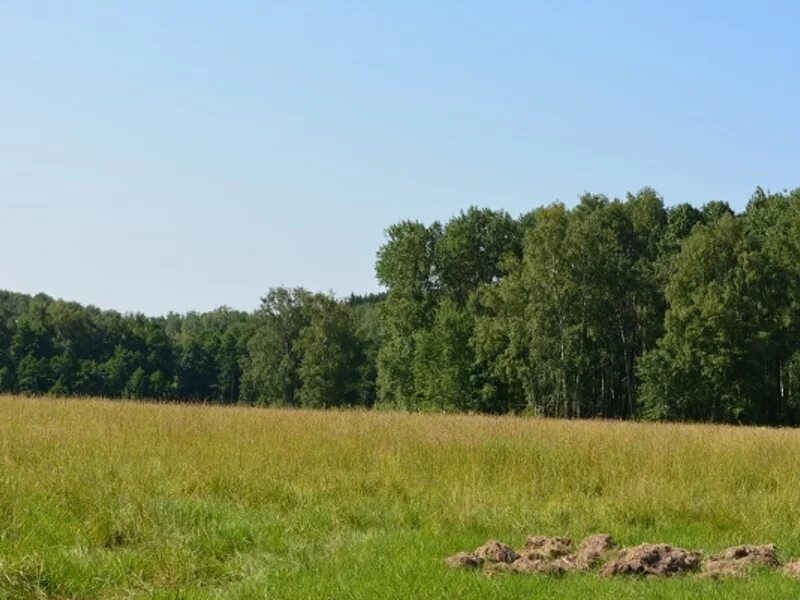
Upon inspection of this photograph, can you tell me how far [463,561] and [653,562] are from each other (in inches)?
63.9

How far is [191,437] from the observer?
15.5m

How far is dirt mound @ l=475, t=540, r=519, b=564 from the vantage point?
26.2ft

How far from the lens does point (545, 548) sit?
831 cm

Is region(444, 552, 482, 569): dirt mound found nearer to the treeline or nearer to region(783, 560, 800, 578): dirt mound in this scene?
region(783, 560, 800, 578): dirt mound

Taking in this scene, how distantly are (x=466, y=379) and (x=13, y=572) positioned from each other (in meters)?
50.2

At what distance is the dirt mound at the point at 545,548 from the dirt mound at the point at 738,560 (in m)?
1.25

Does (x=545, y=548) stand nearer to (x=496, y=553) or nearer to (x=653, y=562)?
(x=496, y=553)

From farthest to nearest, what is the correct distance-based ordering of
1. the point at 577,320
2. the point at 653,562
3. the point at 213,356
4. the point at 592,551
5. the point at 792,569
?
the point at 213,356 → the point at 577,320 → the point at 592,551 → the point at 653,562 → the point at 792,569

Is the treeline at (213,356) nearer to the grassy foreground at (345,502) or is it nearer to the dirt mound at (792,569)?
the grassy foreground at (345,502)

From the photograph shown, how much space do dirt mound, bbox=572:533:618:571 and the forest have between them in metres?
29.2

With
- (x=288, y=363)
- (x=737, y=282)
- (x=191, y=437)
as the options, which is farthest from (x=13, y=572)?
(x=288, y=363)

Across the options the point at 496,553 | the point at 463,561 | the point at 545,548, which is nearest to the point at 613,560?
the point at 545,548

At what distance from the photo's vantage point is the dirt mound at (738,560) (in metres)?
7.64

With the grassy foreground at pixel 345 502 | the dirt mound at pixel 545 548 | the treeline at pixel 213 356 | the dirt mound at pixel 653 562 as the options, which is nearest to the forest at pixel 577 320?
the treeline at pixel 213 356
